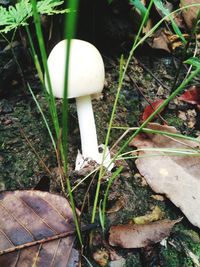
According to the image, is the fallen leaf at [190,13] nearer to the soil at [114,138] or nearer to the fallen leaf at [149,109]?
the soil at [114,138]

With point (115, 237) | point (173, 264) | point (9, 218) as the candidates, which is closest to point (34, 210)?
point (9, 218)

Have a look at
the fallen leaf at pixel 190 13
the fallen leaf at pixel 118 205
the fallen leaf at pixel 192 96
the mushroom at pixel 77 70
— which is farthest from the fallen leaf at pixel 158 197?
the fallen leaf at pixel 190 13

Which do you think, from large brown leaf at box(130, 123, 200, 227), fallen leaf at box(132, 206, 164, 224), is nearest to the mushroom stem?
large brown leaf at box(130, 123, 200, 227)

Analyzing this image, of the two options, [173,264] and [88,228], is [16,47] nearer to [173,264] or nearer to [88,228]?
[88,228]

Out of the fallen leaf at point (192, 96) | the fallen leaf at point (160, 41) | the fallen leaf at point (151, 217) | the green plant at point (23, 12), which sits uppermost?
the green plant at point (23, 12)

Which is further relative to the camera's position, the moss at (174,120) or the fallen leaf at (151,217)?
the moss at (174,120)

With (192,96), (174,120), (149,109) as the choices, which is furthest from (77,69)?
(192,96)

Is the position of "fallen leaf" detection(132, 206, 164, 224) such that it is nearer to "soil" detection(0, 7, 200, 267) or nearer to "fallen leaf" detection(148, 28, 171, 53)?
"soil" detection(0, 7, 200, 267)
